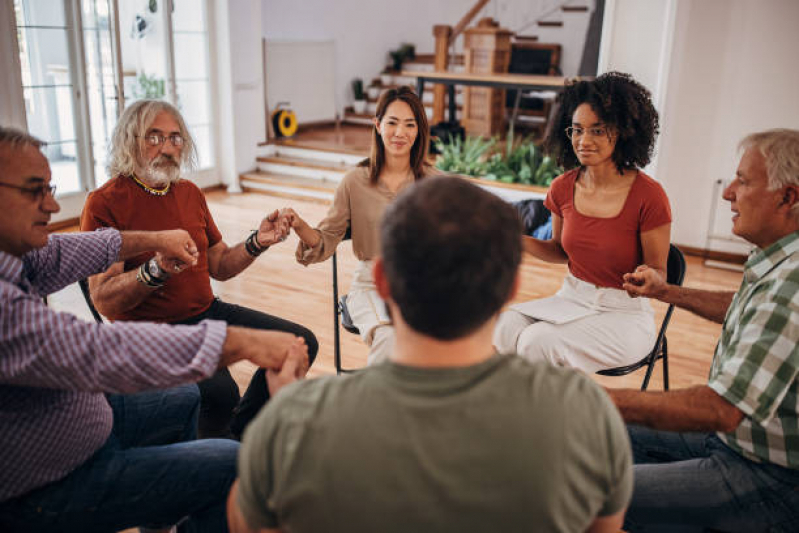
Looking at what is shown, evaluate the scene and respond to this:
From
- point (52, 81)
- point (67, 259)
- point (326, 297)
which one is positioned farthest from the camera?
point (52, 81)

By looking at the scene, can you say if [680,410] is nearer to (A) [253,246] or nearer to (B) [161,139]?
(A) [253,246]

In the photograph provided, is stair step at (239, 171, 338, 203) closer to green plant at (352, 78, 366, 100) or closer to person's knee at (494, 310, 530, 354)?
green plant at (352, 78, 366, 100)

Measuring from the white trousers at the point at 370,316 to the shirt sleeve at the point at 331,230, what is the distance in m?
0.14

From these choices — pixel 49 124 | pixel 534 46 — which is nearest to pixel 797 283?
pixel 49 124

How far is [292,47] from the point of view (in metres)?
8.43

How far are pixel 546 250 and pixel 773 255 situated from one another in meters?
1.02

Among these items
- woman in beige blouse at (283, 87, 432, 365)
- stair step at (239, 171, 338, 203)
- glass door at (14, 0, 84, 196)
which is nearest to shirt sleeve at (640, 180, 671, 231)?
woman in beige blouse at (283, 87, 432, 365)

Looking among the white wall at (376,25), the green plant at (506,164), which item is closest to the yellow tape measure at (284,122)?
the white wall at (376,25)

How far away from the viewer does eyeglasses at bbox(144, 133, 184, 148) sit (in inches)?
85.0

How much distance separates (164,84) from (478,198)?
6.21 m

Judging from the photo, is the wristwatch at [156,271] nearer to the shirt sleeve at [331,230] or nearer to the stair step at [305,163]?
the shirt sleeve at [331,230]

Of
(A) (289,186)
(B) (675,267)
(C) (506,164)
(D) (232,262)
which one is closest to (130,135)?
(D) (232,262)

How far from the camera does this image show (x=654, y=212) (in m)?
2.10

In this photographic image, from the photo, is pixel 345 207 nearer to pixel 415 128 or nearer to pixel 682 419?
pixel 415 128
